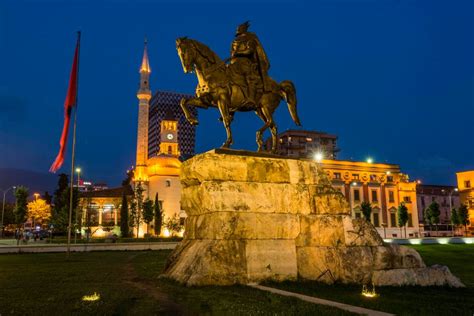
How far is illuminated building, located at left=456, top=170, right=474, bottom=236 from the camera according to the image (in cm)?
8744

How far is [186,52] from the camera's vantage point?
13.2 meters

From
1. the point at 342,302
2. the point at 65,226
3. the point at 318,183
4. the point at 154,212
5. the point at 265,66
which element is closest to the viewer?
the point at 342,302

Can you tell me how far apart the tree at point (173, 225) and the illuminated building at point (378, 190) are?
28.6 metres

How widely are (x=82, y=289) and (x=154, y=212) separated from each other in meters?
63.8

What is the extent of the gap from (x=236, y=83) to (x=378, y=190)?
72.4 metres

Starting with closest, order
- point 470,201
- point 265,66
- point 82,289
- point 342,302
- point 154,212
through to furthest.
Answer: point 342,302
point 82,289
point 265,66
point 154,212
point 470,201

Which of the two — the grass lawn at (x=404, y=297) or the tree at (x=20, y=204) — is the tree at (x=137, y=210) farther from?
the grass lawn at (x=404, y=297)

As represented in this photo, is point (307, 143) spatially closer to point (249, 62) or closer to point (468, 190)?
point (468, 190)

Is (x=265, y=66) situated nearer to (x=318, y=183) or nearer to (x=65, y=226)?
(x=318, y=183)

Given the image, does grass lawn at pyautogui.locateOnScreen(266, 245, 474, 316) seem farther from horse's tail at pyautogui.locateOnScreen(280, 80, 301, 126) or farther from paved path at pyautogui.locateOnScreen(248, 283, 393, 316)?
horse's tail at pyautogui.locateOnScreen(280, 80, 301, 126)

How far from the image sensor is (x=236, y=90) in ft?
44.9

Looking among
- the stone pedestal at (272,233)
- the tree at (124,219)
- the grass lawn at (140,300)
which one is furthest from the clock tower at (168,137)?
the grass lawn at (140,300)

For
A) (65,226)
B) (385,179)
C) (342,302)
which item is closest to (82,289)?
(342,302)

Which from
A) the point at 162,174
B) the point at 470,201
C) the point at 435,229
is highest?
the point at 162,174
